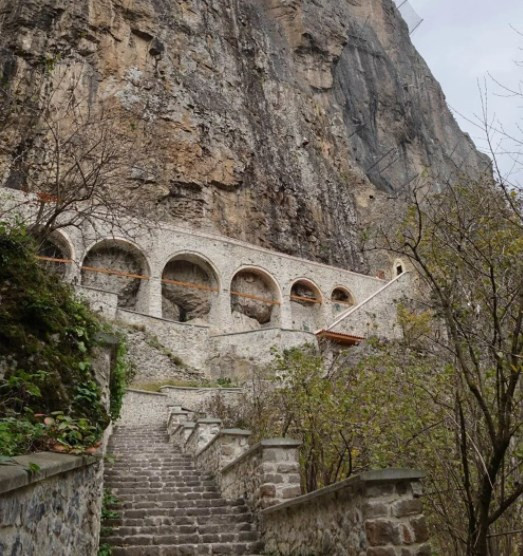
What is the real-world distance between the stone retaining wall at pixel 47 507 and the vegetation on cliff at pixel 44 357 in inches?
12.9

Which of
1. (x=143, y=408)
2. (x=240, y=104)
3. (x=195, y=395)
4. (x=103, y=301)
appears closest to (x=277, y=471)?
(x=143, y=408)

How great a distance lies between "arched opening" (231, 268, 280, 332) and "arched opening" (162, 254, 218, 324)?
1.17m

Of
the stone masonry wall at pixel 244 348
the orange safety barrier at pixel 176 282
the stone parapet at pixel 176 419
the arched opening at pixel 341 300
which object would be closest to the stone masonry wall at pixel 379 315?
the arched opening at pixel 341 300

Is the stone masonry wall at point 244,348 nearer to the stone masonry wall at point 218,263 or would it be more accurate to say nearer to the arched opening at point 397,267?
the stone masonry wall at point 218,263

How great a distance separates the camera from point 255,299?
26203mm

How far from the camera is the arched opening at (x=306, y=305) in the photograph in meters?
27.3

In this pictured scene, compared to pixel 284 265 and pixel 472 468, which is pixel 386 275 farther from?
pixel 472 468

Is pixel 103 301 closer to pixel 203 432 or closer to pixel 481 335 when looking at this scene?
pixel 203 432

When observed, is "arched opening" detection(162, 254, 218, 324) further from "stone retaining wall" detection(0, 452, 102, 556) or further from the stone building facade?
"stone retaining wall" detection(0, 452, 102, 556)

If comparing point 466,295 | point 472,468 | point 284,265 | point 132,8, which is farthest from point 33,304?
point 132,8

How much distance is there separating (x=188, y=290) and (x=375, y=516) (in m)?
21.5

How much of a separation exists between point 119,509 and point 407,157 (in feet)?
141

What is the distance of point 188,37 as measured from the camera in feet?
98.9

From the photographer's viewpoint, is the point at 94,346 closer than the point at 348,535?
No
